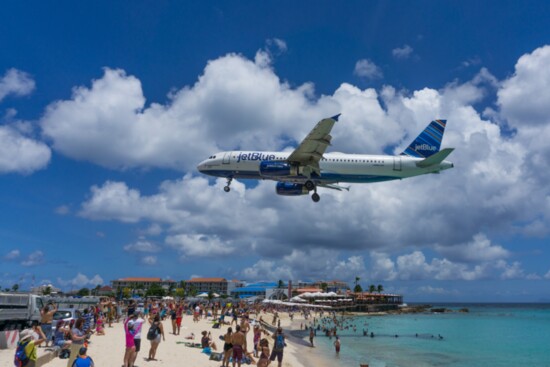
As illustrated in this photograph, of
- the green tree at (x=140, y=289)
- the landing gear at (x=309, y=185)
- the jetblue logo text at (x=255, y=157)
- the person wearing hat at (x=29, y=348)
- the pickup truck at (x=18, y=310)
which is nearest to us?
the person wearing hat at (x=29, y=348)

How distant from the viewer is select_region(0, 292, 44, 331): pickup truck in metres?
16.3

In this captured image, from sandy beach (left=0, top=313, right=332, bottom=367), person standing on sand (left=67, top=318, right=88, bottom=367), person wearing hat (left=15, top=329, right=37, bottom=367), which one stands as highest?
person wearing hat (left=15, top=329, right=37, bottom=367)

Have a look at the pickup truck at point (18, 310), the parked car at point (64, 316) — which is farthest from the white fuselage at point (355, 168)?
the pickup truck at point (18, 310)

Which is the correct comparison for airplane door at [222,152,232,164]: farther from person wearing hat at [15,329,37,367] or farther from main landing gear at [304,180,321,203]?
person wearing hat at [15,329,37,367]

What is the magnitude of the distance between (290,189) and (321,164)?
3.63m

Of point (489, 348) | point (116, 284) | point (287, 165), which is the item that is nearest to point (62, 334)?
point (287, 165)

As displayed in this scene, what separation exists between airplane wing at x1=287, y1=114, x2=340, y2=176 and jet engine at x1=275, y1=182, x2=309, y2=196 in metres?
2.55

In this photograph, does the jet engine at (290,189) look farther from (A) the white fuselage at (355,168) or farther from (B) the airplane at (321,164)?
(A) the white fuselage at (355,168)

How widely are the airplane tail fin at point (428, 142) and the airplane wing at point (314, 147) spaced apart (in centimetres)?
877

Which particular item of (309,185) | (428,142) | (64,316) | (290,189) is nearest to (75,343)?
(64,316)

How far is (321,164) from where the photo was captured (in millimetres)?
34906

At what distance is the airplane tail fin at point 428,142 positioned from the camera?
37.2 metres

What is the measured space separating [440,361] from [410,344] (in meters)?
10.8

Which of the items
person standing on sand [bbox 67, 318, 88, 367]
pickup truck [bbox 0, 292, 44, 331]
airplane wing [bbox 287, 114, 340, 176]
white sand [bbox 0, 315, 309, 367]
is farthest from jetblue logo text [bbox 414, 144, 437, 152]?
person standing on sand [bbox 67, 318, 88, 367]
